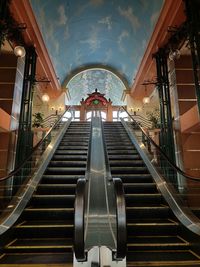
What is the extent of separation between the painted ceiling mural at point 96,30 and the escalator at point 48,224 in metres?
6.07

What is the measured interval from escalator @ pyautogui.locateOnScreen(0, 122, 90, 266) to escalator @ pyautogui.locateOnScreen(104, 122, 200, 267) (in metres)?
0.90

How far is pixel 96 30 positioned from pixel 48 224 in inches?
437

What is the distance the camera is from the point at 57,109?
15.2m

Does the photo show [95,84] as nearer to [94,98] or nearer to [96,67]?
[94,98]

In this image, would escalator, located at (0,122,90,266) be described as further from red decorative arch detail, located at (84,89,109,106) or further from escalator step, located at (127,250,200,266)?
red decorative arch detail, located at (84,89,109,106)

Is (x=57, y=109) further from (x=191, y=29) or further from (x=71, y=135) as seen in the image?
(x=191, y=29)

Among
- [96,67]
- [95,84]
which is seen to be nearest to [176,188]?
[96,67]

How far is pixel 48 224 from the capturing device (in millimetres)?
3492

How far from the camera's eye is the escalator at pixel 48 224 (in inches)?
112

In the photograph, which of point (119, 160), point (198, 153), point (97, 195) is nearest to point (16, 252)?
point (97, 195)

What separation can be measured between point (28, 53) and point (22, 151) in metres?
3.92

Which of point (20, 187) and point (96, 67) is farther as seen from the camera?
point (96, 67)

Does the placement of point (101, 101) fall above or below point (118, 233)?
above

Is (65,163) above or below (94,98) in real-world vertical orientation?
below
